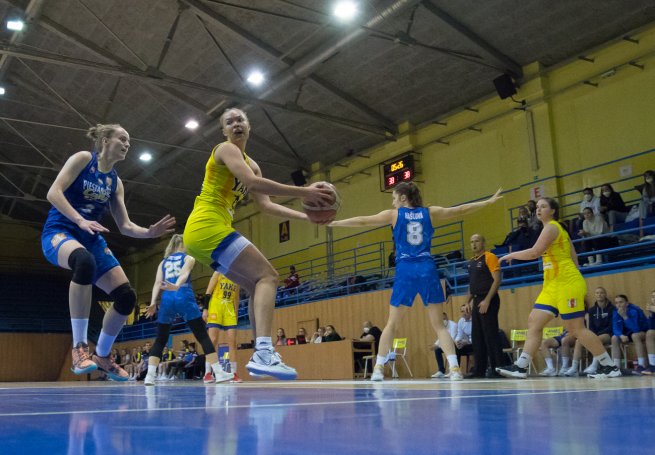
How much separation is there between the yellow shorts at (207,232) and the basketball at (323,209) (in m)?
0.49

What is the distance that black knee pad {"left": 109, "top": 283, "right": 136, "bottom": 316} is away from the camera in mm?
4664

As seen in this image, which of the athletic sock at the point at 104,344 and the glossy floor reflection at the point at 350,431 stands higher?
the athletic sock at the point at 104,344

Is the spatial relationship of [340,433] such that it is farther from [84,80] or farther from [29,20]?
[84,80]

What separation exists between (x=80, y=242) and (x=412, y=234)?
3.36m

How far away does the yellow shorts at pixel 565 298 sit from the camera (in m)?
5.83

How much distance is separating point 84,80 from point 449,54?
9.45 meters

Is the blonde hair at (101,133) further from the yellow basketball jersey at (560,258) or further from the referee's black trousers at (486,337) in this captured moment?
the referee's black trousers at (486,337)

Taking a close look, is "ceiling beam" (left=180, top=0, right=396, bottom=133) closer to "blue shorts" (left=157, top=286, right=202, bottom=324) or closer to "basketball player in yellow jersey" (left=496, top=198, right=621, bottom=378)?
"blue shorts" (left=157, top=286, right=202, bottom=324)

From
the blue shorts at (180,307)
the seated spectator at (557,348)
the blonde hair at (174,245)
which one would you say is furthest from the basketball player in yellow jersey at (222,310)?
the seated spectator at (557,348)

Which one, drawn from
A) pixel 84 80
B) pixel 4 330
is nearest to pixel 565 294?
pixel 84 80

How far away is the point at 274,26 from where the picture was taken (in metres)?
13.3

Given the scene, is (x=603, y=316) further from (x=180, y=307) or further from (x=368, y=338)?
(x=180, y=307)

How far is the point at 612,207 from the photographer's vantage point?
422 inches

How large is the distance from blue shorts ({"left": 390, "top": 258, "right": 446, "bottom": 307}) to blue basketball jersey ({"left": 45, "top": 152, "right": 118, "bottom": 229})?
118 inches
